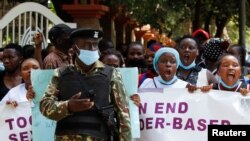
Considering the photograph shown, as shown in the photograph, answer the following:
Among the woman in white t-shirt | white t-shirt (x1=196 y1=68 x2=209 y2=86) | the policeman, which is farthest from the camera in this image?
white t-shirt (x1=196 y1=68 x2=209 y2=86)

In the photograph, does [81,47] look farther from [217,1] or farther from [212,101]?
[217,1]

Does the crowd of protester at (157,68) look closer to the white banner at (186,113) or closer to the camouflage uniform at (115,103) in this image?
the white banner at (186,113)

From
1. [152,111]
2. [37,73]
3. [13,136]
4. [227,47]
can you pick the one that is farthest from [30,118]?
[227,47]

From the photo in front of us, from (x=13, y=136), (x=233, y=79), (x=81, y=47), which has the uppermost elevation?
(x=81, y=47)

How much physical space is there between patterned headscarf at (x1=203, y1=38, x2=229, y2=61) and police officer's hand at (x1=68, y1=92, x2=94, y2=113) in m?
3.23

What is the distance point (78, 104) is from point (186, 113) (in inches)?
70.9

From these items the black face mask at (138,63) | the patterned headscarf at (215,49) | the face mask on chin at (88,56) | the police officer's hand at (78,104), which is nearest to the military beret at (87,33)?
the face mask on chin at (88,56)

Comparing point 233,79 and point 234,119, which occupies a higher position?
point 233,79

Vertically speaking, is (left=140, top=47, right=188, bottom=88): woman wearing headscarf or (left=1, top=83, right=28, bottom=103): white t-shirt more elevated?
(left=140, top=47, right=188, bottom=88): woman wearing headscarf

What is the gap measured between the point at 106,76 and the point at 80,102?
359 mm

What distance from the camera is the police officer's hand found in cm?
397

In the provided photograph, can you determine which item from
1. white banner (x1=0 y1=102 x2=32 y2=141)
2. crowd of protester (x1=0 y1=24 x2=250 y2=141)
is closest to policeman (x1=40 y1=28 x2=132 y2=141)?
crowd of protester (x1=0 y1=24 x2=250 y2=141)

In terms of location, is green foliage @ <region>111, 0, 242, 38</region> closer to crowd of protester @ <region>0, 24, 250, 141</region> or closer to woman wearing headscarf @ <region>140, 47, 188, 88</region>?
crowd of protester @ <region>0, 24, 250, 141</region>

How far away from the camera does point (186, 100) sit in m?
5.50
